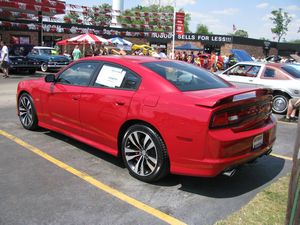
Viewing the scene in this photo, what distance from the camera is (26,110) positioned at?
674 cm

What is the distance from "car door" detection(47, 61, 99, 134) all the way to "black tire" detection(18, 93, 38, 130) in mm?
655

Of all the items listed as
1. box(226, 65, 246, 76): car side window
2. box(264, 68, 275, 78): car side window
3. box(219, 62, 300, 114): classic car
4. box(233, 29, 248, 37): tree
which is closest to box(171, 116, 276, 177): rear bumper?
box(219, 62, 300, 114): classic car

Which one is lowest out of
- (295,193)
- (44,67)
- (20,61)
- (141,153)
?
(141,153)

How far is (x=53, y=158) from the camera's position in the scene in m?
5.28

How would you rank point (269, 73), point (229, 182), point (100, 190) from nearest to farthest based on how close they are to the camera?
point (100, 190) → point (229, 182) → point (269, 73)

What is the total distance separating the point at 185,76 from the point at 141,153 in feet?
3.89

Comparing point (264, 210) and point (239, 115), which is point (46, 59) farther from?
point (264, 210)

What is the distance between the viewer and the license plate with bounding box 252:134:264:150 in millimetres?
4228

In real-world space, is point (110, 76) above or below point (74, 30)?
below

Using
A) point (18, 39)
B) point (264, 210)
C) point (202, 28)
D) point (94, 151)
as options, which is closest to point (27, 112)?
point (94, 151)

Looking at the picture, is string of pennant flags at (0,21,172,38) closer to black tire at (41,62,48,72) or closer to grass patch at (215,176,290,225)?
black tire at (41,62,48,72)

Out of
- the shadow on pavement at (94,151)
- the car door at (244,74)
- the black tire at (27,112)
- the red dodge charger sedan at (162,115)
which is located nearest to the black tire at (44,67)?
the car door at (244,74)

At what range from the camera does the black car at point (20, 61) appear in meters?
19.1

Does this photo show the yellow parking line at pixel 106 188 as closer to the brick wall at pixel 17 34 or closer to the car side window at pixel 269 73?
the car side window at pixel 269 73
